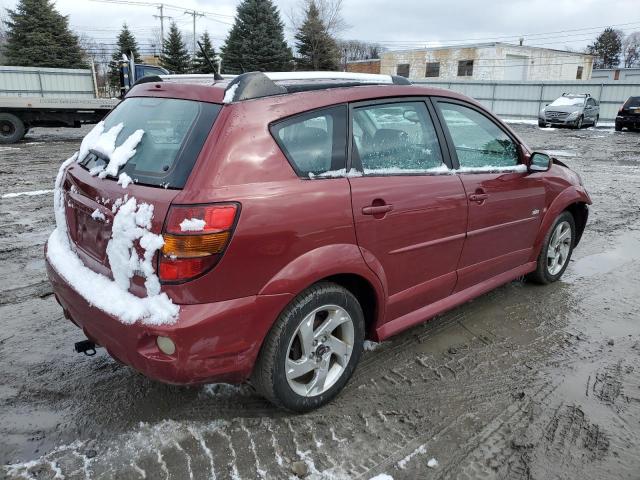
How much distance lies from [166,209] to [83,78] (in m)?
21.9

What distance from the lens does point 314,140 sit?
8.61 ft

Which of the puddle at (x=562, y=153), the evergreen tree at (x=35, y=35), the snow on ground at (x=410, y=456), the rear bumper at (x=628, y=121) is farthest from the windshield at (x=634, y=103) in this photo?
the evergreen tree at (x=35, y=35)

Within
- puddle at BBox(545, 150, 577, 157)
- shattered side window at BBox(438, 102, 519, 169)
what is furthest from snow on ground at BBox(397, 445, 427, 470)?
puddle at BBox(545, 150, 577, 157)

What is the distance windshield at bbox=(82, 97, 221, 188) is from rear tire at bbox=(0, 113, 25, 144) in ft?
44.0

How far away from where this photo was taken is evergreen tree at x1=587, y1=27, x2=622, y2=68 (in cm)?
8100

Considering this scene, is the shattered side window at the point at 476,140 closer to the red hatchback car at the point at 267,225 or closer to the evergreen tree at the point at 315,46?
the red hatchback car at the point at 267,225

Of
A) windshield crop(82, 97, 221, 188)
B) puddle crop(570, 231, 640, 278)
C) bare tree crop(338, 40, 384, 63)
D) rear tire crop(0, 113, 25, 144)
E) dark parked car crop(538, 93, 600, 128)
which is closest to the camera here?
windshield crop(82, 97, 221, 188)


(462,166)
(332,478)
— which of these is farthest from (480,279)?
(332,478)

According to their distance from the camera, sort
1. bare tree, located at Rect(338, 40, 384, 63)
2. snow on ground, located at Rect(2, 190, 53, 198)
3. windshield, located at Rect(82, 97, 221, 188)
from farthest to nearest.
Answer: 1. bare tree, located at Rect(338, 40, 384, 63)
2. snow on ground, located at Rect(2, 190, 53, 198)
3. windshield, located at Rect(82, 97, 221, 188)

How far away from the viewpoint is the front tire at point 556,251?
4398 mm

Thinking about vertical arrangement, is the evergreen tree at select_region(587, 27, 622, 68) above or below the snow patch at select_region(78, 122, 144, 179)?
above

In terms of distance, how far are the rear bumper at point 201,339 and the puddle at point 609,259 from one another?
383cm

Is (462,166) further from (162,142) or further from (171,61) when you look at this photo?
(171,61)

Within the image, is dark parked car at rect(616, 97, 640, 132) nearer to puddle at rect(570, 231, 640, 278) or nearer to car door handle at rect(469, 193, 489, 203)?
puddle at rect(570, 231, 640, 278)
